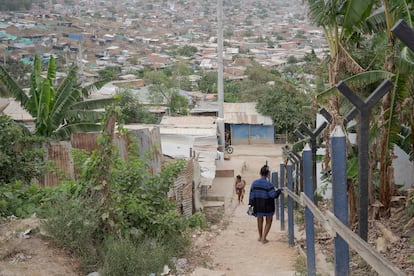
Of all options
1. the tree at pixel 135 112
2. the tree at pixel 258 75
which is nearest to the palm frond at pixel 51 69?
the tree at pixel 135 112

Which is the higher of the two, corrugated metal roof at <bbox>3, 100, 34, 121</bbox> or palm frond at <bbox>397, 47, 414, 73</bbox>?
palm frond at <bbox>397, 47, 414, 73</bbox>

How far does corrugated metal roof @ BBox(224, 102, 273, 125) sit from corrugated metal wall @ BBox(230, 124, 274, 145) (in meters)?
0.68

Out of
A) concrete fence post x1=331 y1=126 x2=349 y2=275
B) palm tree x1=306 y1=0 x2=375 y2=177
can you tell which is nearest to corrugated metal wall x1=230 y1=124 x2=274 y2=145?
palm tree x1=306 y1=0 x2=375 y2=177

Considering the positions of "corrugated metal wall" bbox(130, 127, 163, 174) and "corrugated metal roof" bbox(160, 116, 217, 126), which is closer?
"corrugated metal wall" bbox(130, 127, 163, 174)

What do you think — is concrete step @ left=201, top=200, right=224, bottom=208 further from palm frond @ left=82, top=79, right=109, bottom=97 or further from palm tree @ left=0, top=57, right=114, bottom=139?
palm frond @ left=82, top=79, right=109, bottom=97

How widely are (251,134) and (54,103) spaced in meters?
23.9

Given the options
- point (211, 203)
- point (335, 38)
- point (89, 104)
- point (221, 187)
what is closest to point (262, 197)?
point (335, 38)

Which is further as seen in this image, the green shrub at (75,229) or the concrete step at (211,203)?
the concrete step at (211,203)

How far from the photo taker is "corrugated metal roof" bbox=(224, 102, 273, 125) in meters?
34.7

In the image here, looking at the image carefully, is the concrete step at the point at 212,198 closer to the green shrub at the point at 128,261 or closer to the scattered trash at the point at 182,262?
the scattered trash at the point at 182,262

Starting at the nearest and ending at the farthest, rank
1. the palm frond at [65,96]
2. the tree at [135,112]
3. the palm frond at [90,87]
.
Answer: the palm frond at [65,96]
the palm frond at [90,87]
the tree at [135,112]

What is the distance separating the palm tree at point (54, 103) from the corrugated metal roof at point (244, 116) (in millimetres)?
21285

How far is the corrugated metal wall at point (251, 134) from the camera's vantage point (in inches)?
1394

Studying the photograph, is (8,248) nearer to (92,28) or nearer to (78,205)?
(78,205)
